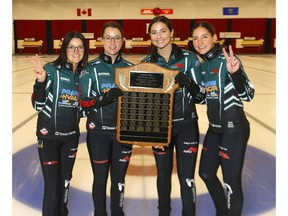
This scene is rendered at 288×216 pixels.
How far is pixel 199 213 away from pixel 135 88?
135 cm

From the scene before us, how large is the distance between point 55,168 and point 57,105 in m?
0.47

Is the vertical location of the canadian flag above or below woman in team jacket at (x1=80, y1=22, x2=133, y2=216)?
above

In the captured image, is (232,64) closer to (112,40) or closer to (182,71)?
(182,71)

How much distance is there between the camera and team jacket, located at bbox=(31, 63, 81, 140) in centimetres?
258

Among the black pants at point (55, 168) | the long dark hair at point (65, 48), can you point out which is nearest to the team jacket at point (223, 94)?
the long dark hair at point (65, 48)

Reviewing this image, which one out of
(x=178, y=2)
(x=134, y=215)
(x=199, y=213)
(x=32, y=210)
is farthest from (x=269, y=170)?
(x=178, y=2)

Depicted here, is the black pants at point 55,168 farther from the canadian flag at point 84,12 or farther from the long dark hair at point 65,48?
the canadian flag at point 84,12

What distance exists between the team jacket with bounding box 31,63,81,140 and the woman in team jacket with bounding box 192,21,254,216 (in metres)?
1.02

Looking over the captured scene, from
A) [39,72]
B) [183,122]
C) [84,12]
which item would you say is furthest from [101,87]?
[84,12]

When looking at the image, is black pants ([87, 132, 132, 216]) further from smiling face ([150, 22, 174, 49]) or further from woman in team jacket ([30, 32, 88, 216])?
smiling face ([150, 22, 174, 49])

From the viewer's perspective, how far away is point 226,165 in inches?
102

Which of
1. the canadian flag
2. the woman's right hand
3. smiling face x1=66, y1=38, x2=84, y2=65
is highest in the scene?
the canadian flag

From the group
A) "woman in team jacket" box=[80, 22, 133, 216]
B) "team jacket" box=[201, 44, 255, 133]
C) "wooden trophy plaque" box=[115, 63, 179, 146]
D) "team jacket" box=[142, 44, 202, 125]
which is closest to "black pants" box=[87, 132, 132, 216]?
"woman in team jacket" box=[80, 22, 133, 216]
